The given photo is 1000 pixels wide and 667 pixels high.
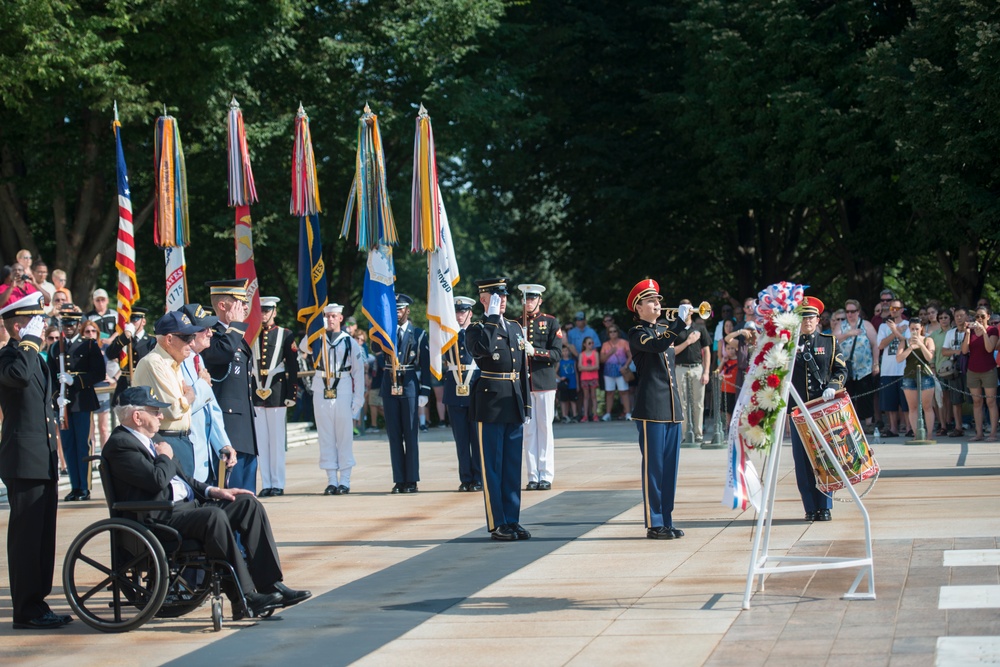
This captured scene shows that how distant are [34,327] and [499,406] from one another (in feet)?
13.5

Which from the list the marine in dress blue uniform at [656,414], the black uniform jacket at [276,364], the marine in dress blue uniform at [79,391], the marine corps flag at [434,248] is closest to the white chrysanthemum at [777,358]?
the marine in dress blue uniform at [656,414]

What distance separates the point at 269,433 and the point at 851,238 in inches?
684

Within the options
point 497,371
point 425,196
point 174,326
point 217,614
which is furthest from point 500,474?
point 425,196

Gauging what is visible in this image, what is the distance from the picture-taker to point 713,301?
36.0 meters

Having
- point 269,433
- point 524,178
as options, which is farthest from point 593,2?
point 269,433

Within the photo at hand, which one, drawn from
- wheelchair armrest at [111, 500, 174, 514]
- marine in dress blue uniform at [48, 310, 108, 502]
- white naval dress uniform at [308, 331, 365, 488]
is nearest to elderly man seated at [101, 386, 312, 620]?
wheelchair armrest at [111, 500, 174, 514]

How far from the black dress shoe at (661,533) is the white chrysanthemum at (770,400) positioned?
2746mm

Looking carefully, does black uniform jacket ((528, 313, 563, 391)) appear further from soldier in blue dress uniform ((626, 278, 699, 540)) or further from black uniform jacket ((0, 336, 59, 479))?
black uniform jacket ((0, 336, 59, 479))

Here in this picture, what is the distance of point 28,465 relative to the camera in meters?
8.66

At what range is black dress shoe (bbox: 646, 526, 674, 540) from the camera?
1091 centimetres

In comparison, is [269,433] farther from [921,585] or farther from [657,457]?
→ [921,585]

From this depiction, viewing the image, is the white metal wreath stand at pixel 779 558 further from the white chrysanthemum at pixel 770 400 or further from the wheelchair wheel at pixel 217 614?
the wheelchair wheel at pixel 217 614

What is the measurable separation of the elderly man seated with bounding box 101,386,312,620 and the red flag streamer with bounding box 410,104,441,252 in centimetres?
665

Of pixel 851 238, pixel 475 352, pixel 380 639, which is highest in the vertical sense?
pixel 851 238
